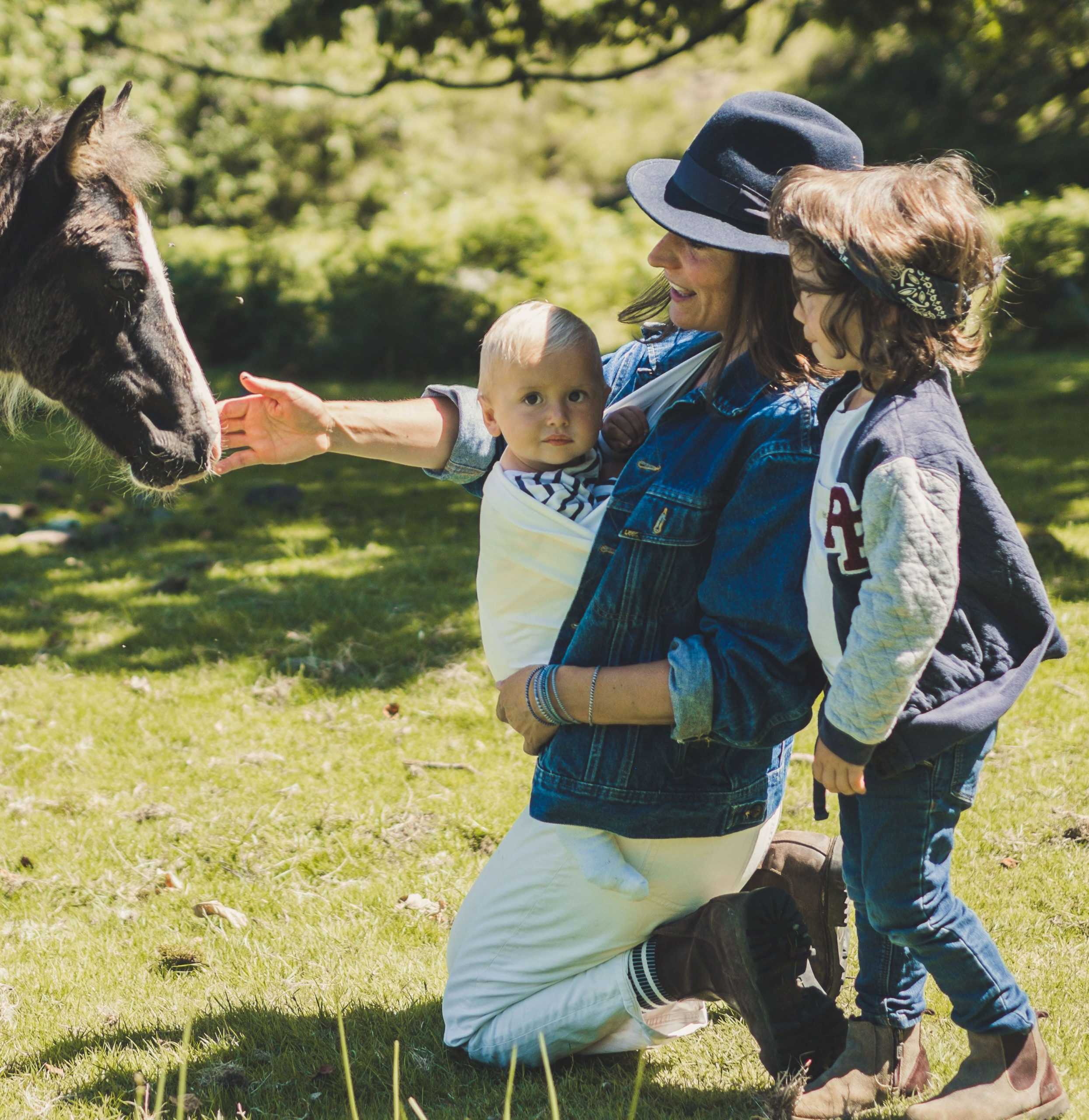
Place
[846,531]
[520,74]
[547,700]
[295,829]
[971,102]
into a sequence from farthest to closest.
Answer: [971,102], [520,74], [295,829], [547,700], [846,531]

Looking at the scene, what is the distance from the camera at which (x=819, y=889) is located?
282 cm

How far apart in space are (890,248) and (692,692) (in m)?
0.93

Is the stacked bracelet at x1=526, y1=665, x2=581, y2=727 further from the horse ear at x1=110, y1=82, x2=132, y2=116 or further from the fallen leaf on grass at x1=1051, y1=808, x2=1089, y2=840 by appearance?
the horse ear at x1=110, y1=82, x2=132, y2=116

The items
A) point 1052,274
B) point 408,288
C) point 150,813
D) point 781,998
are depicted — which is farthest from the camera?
point 1052,274

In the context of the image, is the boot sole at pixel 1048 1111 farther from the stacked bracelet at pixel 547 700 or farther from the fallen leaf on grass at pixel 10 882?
the fallen leaf on grass at pixel 10 882

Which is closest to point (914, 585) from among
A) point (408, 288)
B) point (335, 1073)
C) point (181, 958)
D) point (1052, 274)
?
point (335, 1073)

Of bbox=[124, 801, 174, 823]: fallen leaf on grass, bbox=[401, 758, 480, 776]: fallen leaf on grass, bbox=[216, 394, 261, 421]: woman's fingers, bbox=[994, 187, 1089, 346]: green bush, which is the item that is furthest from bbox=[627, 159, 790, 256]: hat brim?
bbox=[994, 187, 1089, 346]: green bush

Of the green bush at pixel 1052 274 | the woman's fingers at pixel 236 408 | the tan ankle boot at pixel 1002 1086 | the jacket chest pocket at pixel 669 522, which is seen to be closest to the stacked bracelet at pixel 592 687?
the jacket chest pocket at pixel 669 522

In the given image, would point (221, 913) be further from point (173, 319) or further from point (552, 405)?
point (552, 405)

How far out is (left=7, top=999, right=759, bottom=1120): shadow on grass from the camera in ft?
8.64

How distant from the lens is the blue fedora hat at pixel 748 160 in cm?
240

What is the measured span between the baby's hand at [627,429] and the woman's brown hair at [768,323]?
275 mm

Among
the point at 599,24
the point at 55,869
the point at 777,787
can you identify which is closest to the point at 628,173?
the point at 777,787

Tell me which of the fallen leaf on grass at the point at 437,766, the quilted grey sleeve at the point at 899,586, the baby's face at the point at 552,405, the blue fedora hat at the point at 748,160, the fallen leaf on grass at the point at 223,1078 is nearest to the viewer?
the quilted grey sleeve at the point at 899,586
